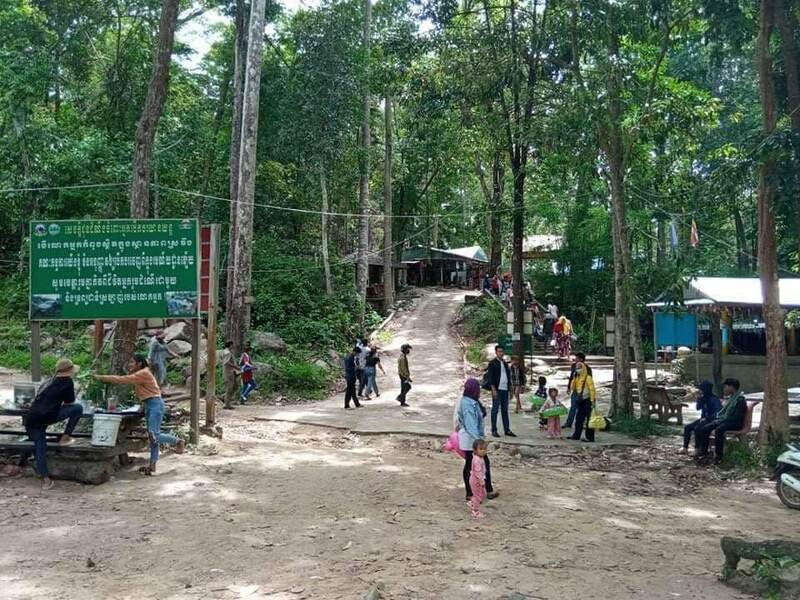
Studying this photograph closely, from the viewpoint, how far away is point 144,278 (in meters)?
9.99

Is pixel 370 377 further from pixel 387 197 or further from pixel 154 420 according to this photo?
pixel 387 197

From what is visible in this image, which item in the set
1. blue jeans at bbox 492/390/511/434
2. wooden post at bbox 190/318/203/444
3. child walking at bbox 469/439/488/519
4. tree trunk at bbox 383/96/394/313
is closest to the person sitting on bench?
blue jeans at bbox 492/390/511/434

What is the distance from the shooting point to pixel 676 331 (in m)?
16.5

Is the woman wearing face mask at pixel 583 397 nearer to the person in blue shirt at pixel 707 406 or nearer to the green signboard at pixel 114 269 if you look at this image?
the person in blue shirt at pixel 707 406

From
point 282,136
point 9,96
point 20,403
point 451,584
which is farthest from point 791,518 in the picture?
point 9,96

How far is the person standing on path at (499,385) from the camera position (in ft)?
39.4

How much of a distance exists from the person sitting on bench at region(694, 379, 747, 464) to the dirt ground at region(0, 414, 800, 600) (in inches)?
24.4

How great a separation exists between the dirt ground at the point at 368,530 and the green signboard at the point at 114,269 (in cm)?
236

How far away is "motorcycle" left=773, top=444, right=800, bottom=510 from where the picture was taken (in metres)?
8.03

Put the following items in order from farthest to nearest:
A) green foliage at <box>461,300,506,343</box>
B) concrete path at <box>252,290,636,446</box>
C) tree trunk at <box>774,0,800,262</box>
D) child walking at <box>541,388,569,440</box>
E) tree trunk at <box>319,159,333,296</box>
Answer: green foliage at <box>461,300,506,343</box> → tree trunk at <box>319,159,333,296</box> → concrete path at <box>252,290,636,446</box> → child walking at <box>541,388,569,440</box> → tree trunk at <box>774,0,800,262</box>

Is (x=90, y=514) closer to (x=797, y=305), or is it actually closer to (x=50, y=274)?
(x=50, y=274)

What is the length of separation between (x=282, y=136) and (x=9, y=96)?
9.50 meters

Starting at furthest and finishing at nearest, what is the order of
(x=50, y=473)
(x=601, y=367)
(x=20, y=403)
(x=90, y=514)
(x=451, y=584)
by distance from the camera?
(x=601, y=367) < (x=20, y=403) < (x=50, y=473) < (x=90, y=514) < (x=451, y=584)

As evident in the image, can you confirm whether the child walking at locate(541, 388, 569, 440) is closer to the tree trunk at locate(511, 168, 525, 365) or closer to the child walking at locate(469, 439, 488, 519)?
the child walking at locate(469, 439, 488, 519)
